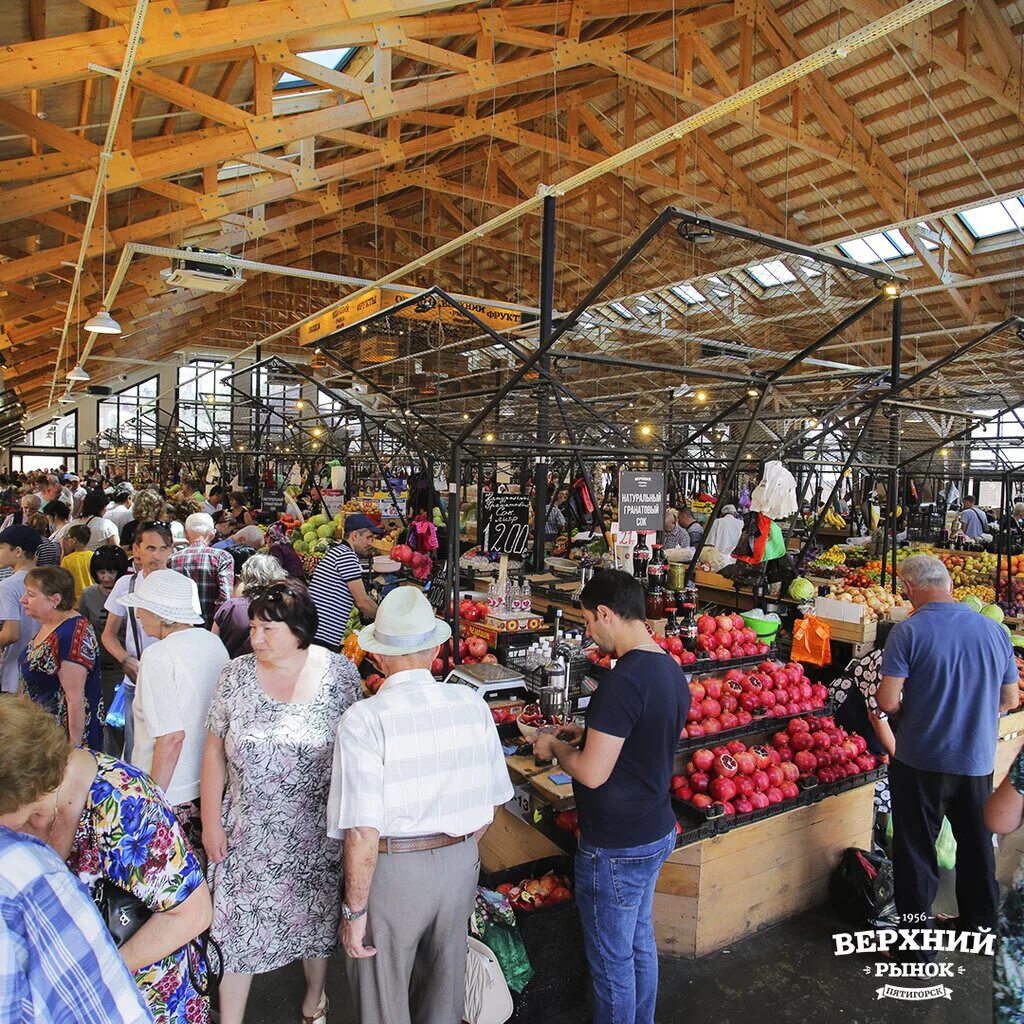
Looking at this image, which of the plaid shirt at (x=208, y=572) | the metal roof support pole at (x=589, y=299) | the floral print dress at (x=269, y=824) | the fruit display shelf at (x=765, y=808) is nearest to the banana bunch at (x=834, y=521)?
the fruit display shelf at (x=765, y=808)

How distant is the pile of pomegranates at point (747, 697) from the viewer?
3658mm

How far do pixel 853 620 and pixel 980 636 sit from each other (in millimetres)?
3192

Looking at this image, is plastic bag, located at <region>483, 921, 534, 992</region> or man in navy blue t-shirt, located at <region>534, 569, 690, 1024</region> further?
plastic bag, located at <region>483, 921, 534, 992</region>

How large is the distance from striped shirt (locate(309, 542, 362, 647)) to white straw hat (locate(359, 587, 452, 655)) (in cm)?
234

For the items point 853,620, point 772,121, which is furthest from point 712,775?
point 772,121

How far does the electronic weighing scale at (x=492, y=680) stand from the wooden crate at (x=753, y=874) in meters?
1.21

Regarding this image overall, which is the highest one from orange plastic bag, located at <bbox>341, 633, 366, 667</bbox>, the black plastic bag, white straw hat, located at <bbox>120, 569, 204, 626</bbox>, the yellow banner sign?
the yellow banner sign

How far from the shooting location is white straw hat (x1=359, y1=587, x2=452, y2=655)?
2188mm

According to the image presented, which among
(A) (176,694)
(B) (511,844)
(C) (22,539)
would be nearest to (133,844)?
(A) (176,694)

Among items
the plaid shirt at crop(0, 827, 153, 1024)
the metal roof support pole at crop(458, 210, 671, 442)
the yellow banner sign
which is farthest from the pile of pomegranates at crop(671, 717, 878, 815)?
the yellow banner sign

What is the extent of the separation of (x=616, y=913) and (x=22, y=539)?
4095 mm

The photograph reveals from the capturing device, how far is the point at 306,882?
2.38 m

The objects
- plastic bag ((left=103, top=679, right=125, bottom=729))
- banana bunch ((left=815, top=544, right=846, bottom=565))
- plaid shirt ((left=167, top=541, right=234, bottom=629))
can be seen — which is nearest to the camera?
plastic bag ((left=103, top=679, right=125, bottom=729))

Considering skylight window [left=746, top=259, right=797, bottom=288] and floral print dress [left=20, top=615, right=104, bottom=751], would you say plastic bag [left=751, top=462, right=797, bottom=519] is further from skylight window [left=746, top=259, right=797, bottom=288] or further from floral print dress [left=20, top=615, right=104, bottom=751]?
skylight window [left=746, top=259, right=797, bottom=288]
